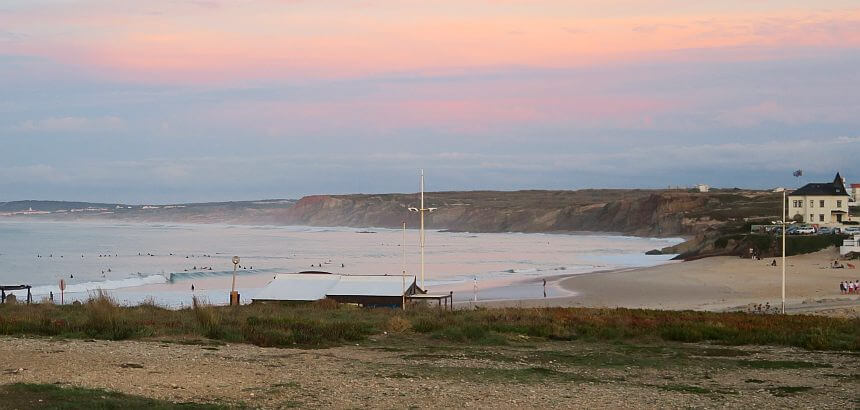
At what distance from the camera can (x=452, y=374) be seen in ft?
45.6

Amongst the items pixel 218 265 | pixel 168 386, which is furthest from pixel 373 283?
pixel 218 265

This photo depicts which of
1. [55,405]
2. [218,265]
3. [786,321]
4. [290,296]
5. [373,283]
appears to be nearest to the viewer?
[55,405]

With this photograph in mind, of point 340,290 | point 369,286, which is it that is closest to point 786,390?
point 340,290

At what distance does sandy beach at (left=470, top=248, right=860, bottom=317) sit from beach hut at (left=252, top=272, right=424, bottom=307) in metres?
6.46

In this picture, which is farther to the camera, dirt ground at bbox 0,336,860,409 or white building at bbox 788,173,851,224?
white building at bbox 788,173,851,224

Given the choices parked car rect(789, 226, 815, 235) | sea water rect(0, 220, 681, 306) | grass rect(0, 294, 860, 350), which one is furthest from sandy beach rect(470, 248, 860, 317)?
grass rect(0, 294, 860, 350)

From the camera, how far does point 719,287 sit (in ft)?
145

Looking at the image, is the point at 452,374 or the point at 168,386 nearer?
the point at 168,386

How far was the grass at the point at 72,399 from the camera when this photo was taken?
10148 millimetres

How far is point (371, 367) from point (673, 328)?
7.97 metres

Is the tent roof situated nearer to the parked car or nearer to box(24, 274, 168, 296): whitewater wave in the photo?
box(24, 274, 168, 296): whitewater wave

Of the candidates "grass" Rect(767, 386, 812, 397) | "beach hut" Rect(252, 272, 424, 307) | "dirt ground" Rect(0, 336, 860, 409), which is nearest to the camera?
"dirt ground" Rect(0, 336, 860, 409)

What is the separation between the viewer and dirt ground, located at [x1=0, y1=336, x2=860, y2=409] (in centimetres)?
1177

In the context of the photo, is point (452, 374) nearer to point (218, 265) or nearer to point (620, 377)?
point (620, 377)
